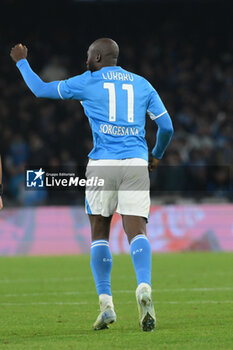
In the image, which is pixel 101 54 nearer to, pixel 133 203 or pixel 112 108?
pixel 112 108

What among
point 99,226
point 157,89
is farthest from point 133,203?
point 157,89

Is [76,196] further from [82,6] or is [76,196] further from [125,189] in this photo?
[125,189]

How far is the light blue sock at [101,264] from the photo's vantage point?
20.7 ft

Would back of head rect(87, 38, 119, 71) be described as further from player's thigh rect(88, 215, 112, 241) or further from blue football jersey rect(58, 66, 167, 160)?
player's thigh rect(88, 215, 112, 241)

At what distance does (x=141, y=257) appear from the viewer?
6.07m

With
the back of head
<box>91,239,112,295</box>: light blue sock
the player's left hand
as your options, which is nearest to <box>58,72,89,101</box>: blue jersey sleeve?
the back of head

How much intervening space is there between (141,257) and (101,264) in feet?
1.32

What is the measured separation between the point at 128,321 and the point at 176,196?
10.6 metres

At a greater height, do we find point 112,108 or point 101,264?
point 112,108

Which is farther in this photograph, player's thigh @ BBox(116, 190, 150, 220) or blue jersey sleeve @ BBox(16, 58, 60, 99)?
blue jersey sleeve @ BBox(16, 58, 60, 99)

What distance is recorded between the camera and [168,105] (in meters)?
22.6

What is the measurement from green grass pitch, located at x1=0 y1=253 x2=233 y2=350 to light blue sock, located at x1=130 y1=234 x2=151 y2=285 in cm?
42

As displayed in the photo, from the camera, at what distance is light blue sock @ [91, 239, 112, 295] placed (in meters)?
6.30

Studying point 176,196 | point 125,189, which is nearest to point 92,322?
point 125,189
